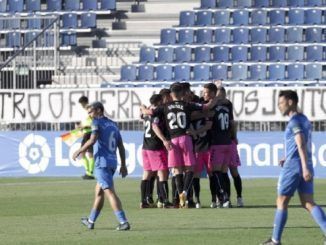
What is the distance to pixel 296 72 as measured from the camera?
115 feet

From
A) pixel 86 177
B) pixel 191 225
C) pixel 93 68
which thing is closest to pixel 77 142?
pixel 86 177

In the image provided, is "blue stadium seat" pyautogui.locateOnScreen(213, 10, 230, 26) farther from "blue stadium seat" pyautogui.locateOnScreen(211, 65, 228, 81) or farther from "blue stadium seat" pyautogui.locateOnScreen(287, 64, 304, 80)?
"blue stadium seat" pyautogui.locateOnScreen(287, 64, 304, 80)

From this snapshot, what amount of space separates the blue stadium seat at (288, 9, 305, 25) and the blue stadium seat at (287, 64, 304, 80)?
2765 millimetres

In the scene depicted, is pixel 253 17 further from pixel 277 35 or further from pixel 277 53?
pixel 277 53

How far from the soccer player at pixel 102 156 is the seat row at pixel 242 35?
70.7 feet

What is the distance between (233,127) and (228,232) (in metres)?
5.31

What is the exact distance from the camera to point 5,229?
16.2 metres

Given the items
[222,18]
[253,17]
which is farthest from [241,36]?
[222,18]

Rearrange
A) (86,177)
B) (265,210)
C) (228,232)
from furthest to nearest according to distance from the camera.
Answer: (86,177)
(265,210)
(228,232)

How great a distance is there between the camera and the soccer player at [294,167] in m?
13.3

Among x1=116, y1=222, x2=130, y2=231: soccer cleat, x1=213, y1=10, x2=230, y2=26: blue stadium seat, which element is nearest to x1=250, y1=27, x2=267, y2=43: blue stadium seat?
x1=213, y1=10, x2=230, y2=26: blue stadium seat

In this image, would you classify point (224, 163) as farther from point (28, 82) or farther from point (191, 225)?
point (28, 82)

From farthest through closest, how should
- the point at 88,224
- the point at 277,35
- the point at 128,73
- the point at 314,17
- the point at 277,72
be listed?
the point at 314,17 → the point at 277,35 → the point at 128,73 → the point at 277,72 → the point at 88,224

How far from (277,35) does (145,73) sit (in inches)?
169
